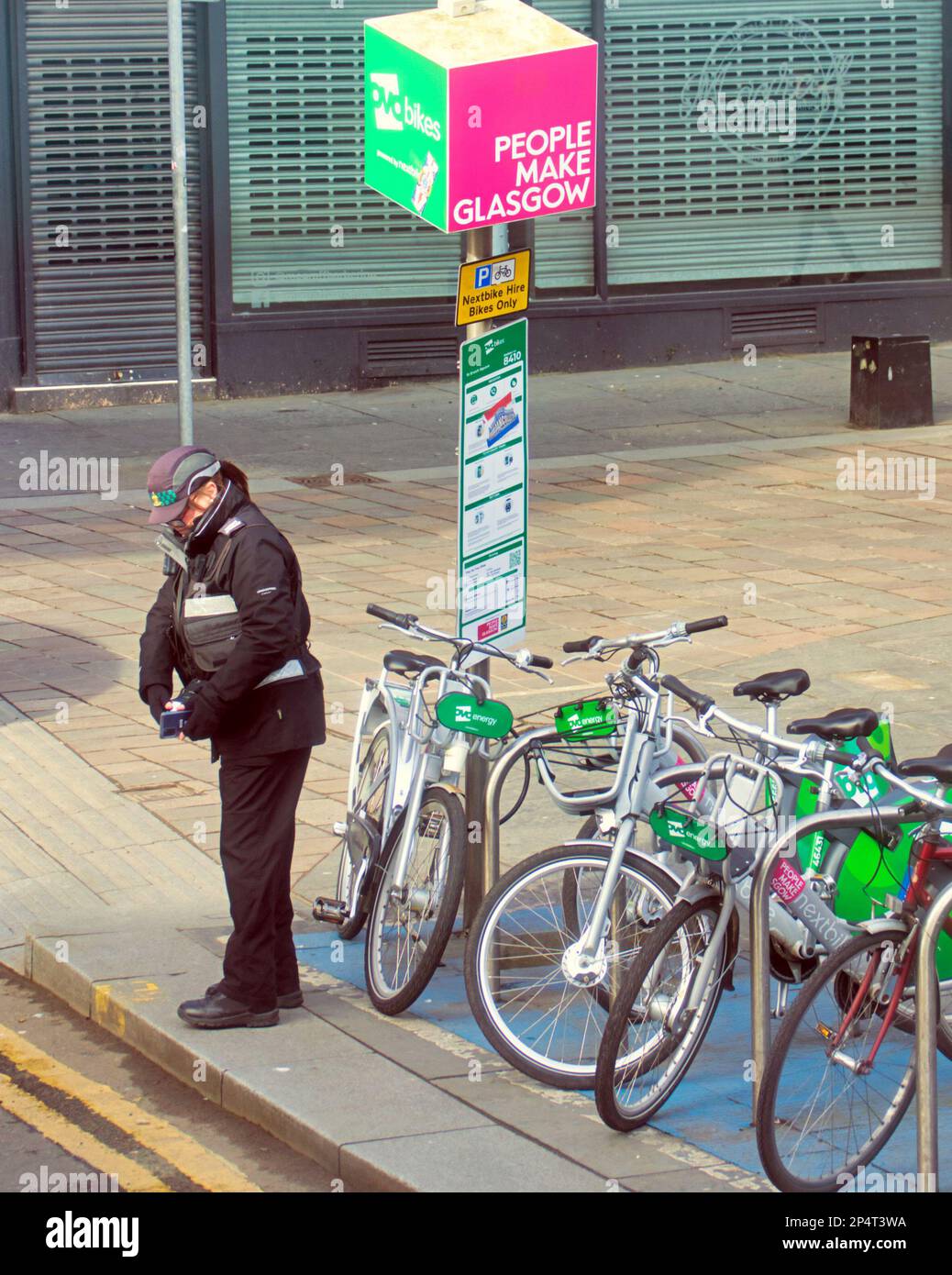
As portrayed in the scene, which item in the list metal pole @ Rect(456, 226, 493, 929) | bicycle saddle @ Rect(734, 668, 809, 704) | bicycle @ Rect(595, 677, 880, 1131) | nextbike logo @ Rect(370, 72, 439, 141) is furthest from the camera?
metal pole @ Rect(456, 226, 493, 929)

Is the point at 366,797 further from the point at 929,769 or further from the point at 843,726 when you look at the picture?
the point at 929,769

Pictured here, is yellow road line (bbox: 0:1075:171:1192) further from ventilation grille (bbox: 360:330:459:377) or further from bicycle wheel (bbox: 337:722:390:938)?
ventilation grille (bbox: 360:330:459:377)

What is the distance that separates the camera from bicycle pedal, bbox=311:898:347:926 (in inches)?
263

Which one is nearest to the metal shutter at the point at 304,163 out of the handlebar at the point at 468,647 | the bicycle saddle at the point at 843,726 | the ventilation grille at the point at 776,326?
the ventilation grille at the point at 776,326

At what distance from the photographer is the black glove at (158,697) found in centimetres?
624

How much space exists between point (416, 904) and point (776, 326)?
551 inches

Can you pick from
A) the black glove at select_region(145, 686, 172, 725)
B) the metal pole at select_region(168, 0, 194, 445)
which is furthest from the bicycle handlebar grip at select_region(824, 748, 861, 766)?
the metal pole at select_region(168, 0, 194, 445)

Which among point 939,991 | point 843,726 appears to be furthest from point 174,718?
point 939,991

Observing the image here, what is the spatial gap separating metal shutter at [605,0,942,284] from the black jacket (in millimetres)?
13162

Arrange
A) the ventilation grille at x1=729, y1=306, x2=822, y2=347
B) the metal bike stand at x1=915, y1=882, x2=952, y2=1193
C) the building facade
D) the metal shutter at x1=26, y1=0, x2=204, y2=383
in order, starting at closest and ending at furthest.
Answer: the metal bike stand at x1=915, y1=882, x2=952, y2=1193 < the metal shutter at x1=26, y1=0, x2=204, y2=383 < the building facade < the ventilation grille at x1=729, y1=306, x2=822, y2=347

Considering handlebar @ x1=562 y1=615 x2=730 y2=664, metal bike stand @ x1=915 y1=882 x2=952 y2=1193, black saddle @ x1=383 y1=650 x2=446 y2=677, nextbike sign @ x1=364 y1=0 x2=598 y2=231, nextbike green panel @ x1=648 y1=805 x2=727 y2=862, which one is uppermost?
nextbike sign @ x1=364 y1=0 x2=598 y2=231

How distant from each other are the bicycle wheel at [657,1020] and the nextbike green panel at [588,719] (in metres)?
0.68

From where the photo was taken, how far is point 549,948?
19.6 feet

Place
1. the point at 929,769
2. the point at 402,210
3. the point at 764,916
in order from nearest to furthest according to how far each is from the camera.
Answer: the point at 929,769, the point at 764,916, the point at 402,210
